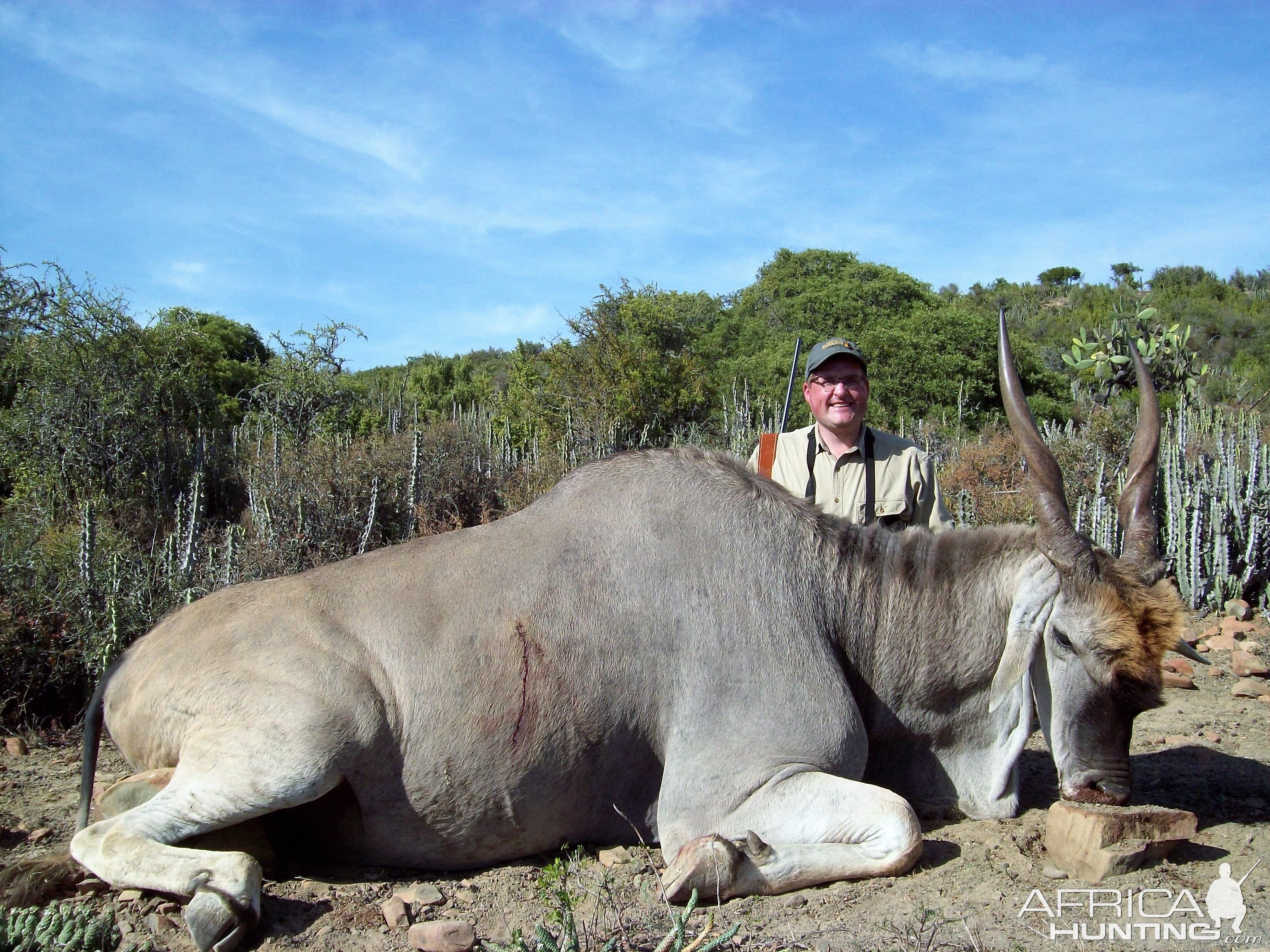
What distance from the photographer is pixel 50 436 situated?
36.9ft

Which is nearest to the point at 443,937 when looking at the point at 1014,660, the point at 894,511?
the point at 1014,660

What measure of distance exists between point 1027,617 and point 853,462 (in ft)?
6.61

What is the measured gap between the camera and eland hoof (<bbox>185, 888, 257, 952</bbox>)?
10.6 ft

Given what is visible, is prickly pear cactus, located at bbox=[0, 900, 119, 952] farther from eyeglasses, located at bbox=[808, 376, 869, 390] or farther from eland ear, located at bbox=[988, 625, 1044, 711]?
eyeglasses, located at bbox=[808, 376, 869, 390]

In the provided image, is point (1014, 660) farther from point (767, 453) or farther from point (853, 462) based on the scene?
point (767, 453)

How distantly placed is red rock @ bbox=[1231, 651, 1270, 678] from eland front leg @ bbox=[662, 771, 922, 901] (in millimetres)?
4557

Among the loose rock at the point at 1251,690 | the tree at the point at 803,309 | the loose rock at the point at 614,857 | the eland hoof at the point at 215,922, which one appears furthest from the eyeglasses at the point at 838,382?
the tree at the point at 803,309

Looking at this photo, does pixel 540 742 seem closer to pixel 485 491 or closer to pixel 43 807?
pixel 43 807

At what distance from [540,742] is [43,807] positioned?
2718 millimetres

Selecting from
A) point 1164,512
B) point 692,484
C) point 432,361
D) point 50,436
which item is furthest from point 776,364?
point 692,484

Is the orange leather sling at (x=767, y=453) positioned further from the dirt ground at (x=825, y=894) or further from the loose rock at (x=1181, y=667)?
the loose rock at (x=1181, y=667)

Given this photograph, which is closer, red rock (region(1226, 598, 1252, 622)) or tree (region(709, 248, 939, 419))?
red rock (region(1226, 598, 1252, 622))

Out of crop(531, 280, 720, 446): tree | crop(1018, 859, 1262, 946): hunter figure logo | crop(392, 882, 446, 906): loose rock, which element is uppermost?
crop(531, 280, 720, 446): tree

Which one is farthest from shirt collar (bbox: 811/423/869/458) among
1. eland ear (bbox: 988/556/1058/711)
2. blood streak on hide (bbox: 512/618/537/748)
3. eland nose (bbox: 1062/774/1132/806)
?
blood streak on hide (bbox: 512/618/537/748)
